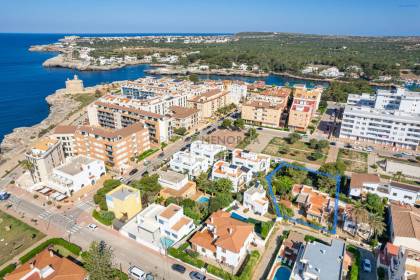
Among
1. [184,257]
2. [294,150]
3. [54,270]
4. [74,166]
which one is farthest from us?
[294,150]

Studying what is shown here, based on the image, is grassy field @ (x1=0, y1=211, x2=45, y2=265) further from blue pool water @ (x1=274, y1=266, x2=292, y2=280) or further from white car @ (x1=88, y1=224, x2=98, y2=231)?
blue pool water @ (x1=274, y1=266, x2=292, y2=280)

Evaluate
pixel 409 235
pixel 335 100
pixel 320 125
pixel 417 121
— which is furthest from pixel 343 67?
pixel 409 235

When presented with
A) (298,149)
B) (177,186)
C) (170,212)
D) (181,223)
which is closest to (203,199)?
(177,186)

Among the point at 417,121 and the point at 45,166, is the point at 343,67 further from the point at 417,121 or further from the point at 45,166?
the point at 45,166

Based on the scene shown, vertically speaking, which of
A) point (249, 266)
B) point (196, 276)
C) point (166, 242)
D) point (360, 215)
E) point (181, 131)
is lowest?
point (196, 276)

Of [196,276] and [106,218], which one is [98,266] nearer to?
[196,276]

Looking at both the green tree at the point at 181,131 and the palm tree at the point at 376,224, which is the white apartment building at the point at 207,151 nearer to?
the green tree at the point at 181,131

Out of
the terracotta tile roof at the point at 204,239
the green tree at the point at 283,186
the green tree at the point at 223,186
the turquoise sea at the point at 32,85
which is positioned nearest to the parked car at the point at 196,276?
the terracotta tile roof at the point at 204,239

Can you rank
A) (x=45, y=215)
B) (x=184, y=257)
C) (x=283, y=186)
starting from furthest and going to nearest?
(x=283, y=186) < (x=45, y=215) < (x=184, y=257)
